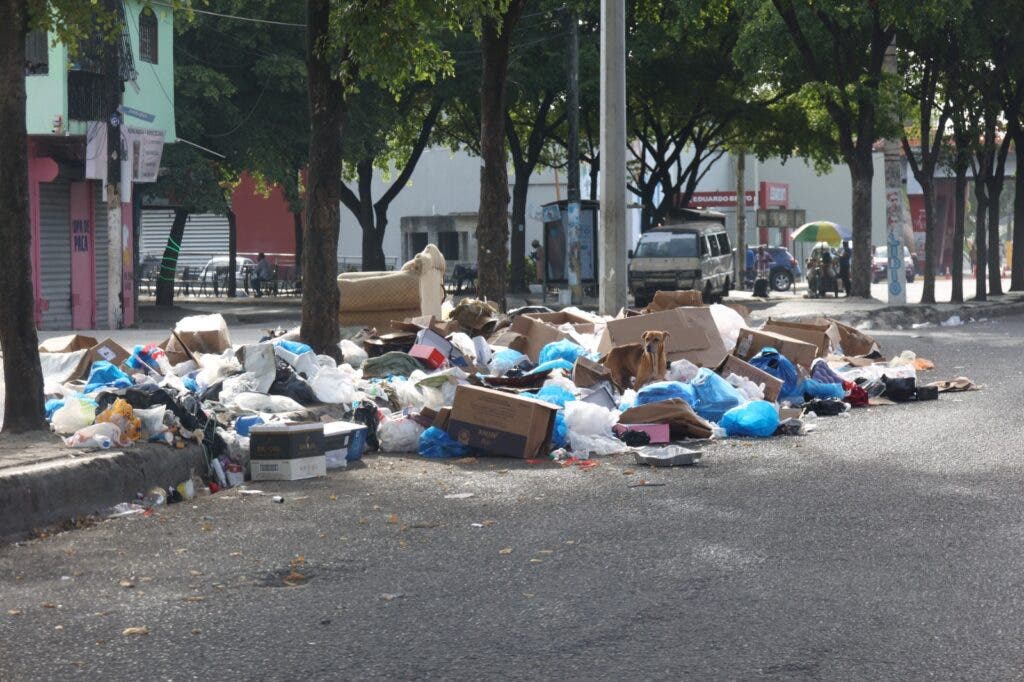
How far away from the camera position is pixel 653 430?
1043 centimetres

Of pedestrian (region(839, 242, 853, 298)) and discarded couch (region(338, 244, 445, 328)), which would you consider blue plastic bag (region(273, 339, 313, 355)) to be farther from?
pedestrian (region(839, 242, 853, 298))

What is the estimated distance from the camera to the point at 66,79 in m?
24.9

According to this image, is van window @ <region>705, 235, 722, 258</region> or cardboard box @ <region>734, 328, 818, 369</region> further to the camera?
van window @ <region>705, 235, 722, 258</region>

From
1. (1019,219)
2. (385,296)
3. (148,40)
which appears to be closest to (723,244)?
(1019,219)

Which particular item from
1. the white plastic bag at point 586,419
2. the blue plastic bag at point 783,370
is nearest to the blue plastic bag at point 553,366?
the white plastic bag at point 586,419

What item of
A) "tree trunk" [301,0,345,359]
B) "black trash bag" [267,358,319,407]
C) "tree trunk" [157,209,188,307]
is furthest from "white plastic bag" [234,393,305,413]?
"tree trunk" [157,209,188,307]

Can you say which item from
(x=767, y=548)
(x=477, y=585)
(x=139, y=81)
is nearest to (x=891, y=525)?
(x=767, y=548)

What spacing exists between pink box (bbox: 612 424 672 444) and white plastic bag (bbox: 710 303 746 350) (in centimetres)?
321

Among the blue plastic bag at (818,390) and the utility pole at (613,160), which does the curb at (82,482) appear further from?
the utility pole at (613,160)

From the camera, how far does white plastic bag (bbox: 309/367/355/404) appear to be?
11.1 m

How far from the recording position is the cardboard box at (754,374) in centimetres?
1202

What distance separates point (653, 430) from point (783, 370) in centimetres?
263

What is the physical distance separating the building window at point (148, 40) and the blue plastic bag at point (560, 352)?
57.0 feet

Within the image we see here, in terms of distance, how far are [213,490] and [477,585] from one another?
3485 millimetres
